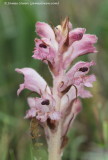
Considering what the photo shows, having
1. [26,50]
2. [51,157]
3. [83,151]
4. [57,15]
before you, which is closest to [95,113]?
[83,151]

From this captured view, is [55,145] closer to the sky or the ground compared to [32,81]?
closer to the ground

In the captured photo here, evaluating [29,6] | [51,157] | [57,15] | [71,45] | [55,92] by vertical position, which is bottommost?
[51,157]

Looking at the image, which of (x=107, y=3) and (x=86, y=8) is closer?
(x=107, y=3)

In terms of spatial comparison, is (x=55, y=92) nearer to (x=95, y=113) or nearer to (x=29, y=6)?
(x=95, y=113)

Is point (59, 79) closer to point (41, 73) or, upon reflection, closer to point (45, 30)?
point (45, 30)

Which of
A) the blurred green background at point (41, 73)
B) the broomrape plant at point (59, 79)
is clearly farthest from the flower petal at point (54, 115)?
the blurred green background at point (41, 73)

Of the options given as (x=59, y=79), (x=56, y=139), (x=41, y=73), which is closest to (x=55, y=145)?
(x=56, y=139)

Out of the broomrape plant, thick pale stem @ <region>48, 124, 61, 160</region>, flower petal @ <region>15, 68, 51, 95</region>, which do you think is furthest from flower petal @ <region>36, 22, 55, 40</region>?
thick pale stem @ <region>48, 124, 61, 160</region>
